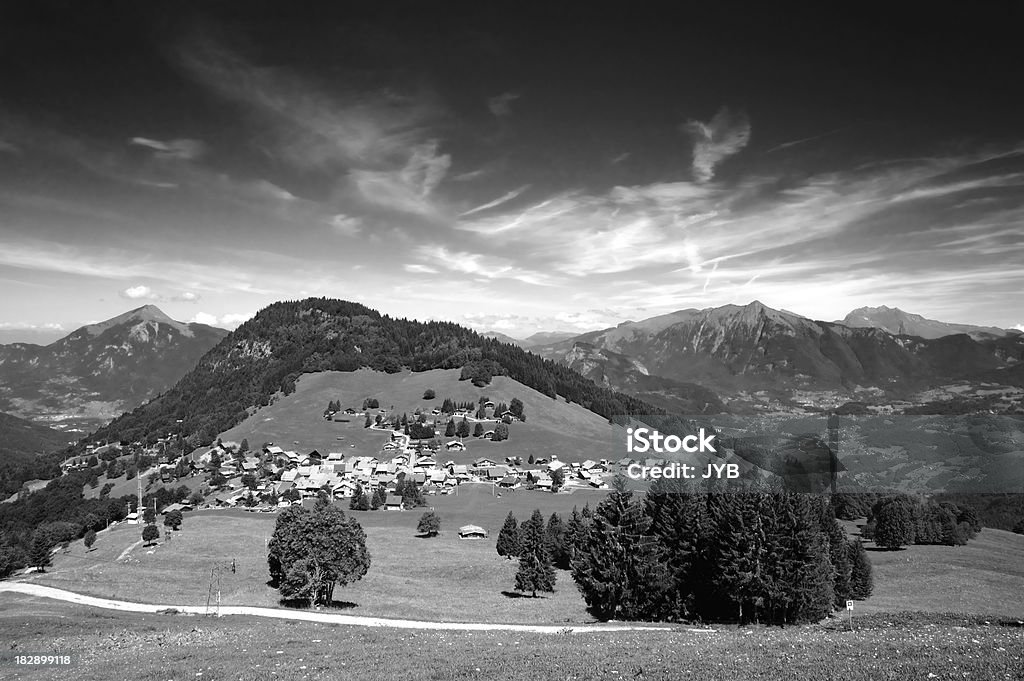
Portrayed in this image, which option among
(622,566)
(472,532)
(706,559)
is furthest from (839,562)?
(472,532)

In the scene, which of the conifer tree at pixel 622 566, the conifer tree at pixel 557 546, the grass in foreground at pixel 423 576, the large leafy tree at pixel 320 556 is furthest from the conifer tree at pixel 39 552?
the conifer tree at pixel 622 566

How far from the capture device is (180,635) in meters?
36.3

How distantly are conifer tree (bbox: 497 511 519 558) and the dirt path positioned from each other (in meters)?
42.9

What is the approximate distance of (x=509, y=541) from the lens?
96.4m

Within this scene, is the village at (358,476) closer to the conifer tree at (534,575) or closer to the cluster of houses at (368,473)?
the cluster of houses at (368,473)

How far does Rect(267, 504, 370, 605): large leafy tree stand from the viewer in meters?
59.6

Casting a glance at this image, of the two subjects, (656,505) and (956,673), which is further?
(656,505)

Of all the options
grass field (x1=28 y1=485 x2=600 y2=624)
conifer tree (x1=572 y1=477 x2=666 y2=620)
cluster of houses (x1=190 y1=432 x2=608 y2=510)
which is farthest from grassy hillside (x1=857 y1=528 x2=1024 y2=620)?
cluster of houses (x1=190 y1=432 x2=608 y2=510)

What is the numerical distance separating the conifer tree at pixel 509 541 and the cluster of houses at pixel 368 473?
60.2 meters

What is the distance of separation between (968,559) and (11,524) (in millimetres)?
246969

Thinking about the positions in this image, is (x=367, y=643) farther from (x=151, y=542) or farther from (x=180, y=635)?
(x=151, y=542)

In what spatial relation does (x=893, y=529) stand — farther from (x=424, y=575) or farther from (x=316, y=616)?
(x=316, y=616)

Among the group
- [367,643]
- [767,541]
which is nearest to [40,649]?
[367,643]

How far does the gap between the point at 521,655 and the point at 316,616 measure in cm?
3522
